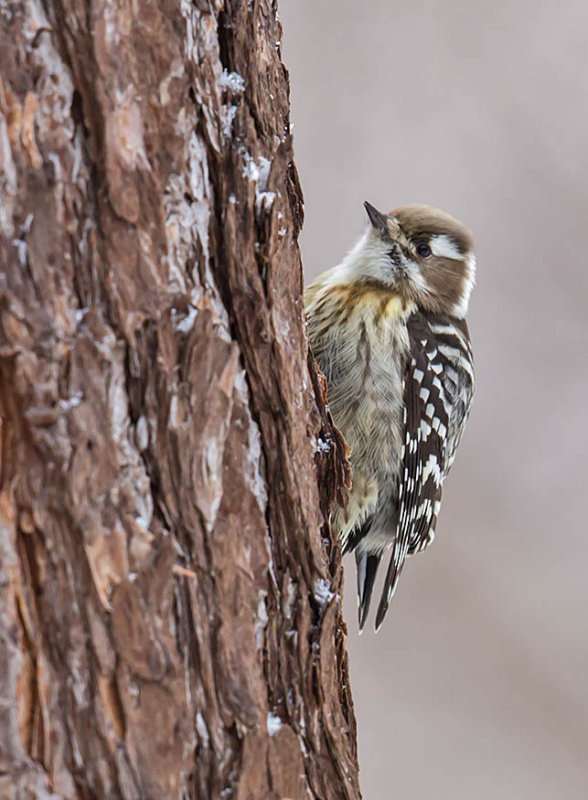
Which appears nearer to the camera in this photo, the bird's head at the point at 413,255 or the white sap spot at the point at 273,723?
the white sap spot at the point at 273,723

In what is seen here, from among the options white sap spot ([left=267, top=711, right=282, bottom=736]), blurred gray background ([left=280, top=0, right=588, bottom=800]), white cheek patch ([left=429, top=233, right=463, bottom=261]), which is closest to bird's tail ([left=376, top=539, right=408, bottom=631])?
white cheek patch ([left=429, top=233, right=463, bottom=261])

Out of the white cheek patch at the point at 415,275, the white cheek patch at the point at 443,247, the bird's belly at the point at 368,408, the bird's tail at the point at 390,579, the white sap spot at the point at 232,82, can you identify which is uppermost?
the white cheek patch at the point at 443,247

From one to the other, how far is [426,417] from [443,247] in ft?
1.87

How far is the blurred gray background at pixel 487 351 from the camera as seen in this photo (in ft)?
14.5

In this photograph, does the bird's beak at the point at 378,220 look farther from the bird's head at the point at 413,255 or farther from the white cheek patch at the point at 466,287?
the white cheek patch at the point at 466,287

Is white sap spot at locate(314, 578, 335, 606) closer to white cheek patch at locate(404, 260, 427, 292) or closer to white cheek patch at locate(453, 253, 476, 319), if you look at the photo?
white cheek patch at locate(404, 260, 427, 292)

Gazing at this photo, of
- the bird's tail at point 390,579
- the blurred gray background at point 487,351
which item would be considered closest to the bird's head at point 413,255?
the bird's tail at point 390,579

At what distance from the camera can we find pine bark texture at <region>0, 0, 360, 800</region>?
1162 mm

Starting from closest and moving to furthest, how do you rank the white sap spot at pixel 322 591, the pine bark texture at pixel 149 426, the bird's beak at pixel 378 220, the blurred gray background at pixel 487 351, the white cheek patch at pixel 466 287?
the pine bark texture at pixel 149 426
the white sap spot at pixel 322 591
the bird's beak at pixel 378 220
the white cheek patch at pixel 466 287
the blurred gray background at pixel 487 351

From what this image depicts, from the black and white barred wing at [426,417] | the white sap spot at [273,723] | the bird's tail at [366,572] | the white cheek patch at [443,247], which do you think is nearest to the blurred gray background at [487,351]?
the bird's tail at [366,572]

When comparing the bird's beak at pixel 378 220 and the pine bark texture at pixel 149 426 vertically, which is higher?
the bird's beak at pixel 378 220

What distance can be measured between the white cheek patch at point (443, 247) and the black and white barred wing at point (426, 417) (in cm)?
21

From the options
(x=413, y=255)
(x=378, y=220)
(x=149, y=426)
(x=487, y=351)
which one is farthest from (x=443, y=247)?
(x=149, y=426)

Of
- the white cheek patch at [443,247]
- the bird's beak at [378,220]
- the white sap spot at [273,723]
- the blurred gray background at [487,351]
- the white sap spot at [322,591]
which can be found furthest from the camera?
the blurred gray background at [487,351]
